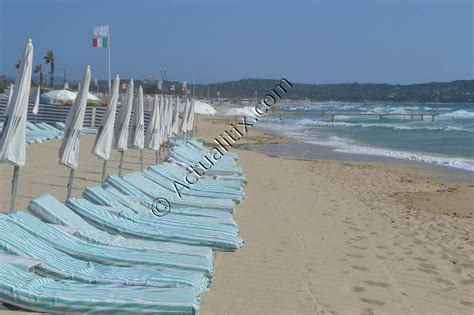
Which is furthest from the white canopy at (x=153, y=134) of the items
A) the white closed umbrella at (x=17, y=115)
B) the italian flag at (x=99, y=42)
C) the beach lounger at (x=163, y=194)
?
the italian flag at (x=99, y=42)

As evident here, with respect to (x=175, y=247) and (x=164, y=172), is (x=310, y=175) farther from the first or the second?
(x=175, y=247)

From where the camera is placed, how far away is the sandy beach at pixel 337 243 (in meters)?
4.27

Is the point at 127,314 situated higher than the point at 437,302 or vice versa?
the point at 127,314

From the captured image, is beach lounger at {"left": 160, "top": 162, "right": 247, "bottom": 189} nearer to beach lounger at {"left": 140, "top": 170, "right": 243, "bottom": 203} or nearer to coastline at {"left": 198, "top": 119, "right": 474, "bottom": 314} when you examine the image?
coastline at {"left": 198, "top": 119, "right": 474, "bottom": 314}

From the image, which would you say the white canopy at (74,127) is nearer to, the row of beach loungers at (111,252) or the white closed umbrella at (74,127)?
the white closed umbrella at (74,127)

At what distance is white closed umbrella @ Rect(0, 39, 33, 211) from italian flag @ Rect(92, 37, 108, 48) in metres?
17.1

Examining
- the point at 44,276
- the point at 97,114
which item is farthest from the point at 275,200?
the point at 97,114

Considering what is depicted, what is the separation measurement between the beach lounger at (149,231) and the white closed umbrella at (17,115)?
3.29 ft

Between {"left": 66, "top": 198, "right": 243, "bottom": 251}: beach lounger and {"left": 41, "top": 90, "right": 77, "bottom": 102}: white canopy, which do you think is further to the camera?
{"left": 41, "top": 90, "right": 77, "bottom": 102}: white canopy

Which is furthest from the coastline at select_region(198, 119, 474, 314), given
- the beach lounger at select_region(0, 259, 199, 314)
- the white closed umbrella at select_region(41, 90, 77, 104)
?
the white closed umbrella at select_region(41, 90, 77, 104)

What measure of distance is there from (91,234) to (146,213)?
1.32 metres

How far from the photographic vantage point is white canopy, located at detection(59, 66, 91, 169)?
17.8 feet

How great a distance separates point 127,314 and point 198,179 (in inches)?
220

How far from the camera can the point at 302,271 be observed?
495 centimetres
